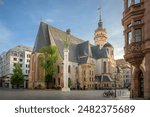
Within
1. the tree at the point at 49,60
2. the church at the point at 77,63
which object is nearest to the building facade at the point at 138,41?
the church at the point at 77,63

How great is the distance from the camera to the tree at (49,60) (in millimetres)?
16583

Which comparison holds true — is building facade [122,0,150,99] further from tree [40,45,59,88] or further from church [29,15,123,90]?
tree [40,45,59,88]

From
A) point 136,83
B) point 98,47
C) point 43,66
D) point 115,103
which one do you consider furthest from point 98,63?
point 115,103

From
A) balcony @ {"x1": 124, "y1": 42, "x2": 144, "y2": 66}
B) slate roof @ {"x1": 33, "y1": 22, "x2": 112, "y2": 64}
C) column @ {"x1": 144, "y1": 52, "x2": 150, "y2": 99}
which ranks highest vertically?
slate roof @ {"x1": 33, "y1": 22, "x2": 112, "y2": 64}

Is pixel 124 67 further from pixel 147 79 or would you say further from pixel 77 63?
pixel 77 63

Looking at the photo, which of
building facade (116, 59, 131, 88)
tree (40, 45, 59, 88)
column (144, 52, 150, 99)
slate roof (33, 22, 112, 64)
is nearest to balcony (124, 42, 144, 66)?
column (144, 52, 150, 99)

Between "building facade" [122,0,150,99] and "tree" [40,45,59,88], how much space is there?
9.93m

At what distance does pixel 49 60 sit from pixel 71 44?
2.67 metres

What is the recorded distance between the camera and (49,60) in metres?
17.9

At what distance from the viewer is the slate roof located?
18036 millimetres

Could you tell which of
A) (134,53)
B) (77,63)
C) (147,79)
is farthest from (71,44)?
(147,79)

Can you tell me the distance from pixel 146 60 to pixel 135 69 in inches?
42.7

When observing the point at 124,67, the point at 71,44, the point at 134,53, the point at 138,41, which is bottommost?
the point at 124,67

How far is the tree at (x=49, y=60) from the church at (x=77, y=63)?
507 millimetres
